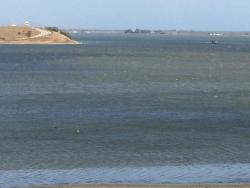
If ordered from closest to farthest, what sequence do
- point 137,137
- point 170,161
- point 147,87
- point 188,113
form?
point 170,161, point 137,137, point 188,113, point 147,87

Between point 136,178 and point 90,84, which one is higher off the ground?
point 136,178

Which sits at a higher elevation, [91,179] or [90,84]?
[91,179]

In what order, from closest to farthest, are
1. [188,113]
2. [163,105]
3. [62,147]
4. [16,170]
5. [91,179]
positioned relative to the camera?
1. [91,179]
2. [16,170]
3. [62,147]
4. [188,113]
5. [163,105]

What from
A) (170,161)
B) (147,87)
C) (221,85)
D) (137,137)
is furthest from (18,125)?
(221,85)

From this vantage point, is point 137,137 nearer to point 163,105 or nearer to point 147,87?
point 163,105

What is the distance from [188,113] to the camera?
3559cm

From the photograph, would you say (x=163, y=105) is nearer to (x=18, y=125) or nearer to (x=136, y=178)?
(x=18, y=125)

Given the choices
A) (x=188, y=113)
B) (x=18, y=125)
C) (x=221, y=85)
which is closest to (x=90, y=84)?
(x=221, y=85)

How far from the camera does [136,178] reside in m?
19.2

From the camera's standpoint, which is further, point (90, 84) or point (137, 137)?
point (90, 84)

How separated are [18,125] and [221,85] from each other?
3022 centimetres

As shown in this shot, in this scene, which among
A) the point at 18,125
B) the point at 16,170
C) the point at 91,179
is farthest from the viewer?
the point at 18,125

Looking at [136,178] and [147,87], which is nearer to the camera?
[136,178]

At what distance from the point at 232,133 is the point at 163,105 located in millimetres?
10808
